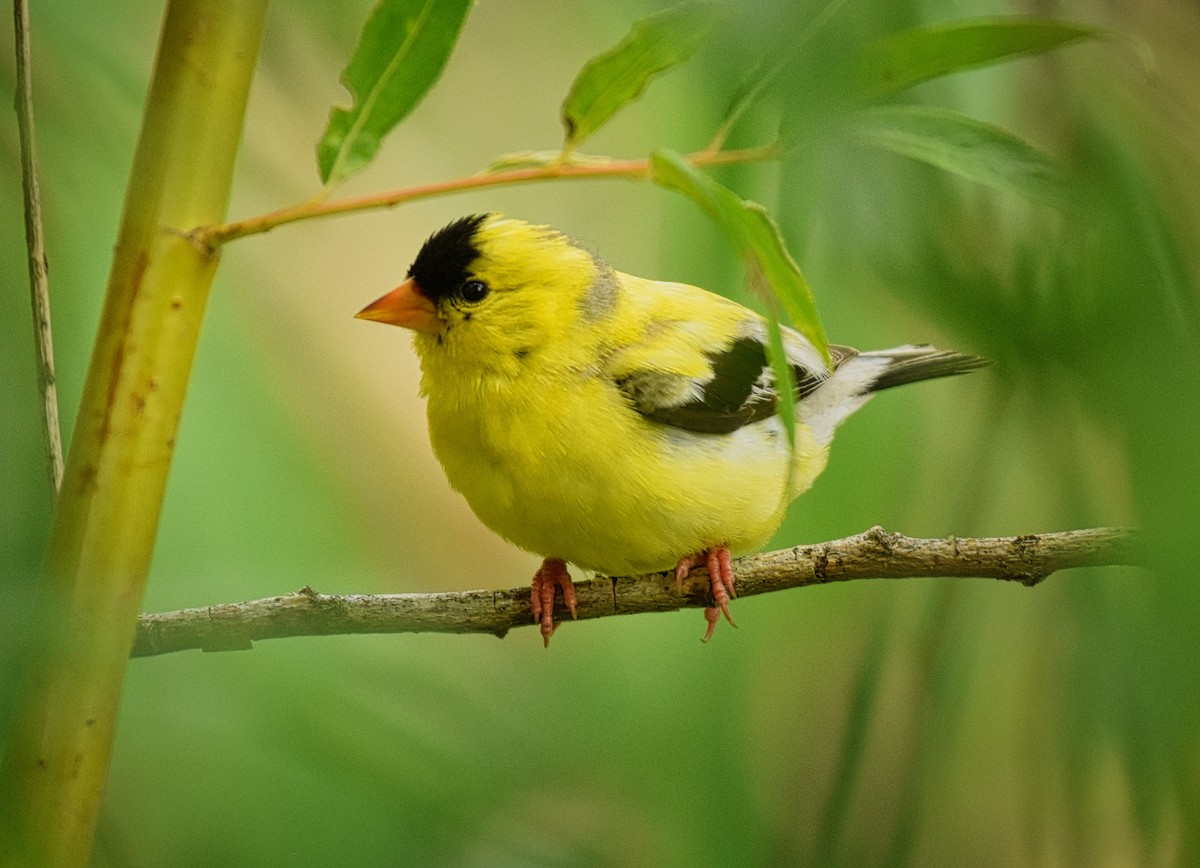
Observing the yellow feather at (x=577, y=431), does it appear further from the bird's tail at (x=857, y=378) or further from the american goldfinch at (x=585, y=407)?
the bird's tail at (x=857, y=378)

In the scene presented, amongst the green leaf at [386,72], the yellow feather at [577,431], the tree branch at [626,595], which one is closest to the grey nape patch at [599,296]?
the yellow feather at [577,431]

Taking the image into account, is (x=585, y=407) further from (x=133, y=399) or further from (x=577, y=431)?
(x=133, y=399)

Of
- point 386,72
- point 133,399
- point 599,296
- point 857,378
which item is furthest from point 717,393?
point 133,399

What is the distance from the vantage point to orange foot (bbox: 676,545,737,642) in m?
1.54

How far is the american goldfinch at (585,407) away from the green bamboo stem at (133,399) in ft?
2.81

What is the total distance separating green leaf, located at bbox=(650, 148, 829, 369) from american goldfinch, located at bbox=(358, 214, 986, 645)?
0.91 meters

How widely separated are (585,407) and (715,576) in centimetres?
33

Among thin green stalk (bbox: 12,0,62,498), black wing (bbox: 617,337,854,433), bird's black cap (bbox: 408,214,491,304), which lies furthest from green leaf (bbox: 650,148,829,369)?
bird's black cap (bbox: 408,214,491,304)

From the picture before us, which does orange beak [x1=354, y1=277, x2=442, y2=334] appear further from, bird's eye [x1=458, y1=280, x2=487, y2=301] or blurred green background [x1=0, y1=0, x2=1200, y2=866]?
blurred green background [x1=0, y1=0, x2=1200, y2=866]

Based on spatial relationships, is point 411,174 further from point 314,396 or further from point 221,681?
point 221,681

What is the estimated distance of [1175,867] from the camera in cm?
96

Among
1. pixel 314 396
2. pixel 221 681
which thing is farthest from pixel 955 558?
pixel 314 396

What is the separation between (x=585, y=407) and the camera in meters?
1.72

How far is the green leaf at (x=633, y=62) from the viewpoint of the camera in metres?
0.72
